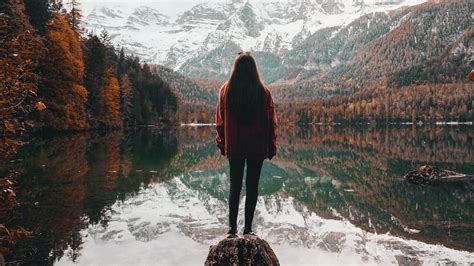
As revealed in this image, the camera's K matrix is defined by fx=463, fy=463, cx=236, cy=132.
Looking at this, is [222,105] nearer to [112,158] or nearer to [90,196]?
[90,196]

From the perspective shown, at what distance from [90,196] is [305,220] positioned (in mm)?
7751

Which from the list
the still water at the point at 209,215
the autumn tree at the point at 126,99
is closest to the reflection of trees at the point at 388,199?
the still water at the point at 209,215

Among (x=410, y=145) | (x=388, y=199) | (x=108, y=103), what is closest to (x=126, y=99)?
(x=108, y=103)

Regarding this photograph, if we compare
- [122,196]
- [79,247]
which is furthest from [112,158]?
[79,247]

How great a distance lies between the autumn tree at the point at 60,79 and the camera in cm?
4775

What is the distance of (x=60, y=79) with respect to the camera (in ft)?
160

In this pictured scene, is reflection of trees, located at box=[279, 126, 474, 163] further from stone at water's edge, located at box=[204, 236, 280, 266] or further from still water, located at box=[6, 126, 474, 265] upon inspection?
stone at water's edge, located at box=[204, 236, 280, 266]

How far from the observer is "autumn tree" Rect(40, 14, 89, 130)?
47.8m

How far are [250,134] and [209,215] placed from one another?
8473 mm

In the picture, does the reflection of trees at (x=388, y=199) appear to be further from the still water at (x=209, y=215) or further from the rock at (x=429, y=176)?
the rock at (x=429, y=176)

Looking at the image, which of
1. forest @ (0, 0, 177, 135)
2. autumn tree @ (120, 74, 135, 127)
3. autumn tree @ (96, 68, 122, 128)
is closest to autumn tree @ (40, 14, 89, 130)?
forest @ (0, 0, 177, 135)

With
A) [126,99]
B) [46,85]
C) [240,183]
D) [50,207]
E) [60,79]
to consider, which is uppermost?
[60,79]

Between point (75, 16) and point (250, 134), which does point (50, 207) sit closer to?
point (250, 134)

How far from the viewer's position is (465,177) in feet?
80.8
